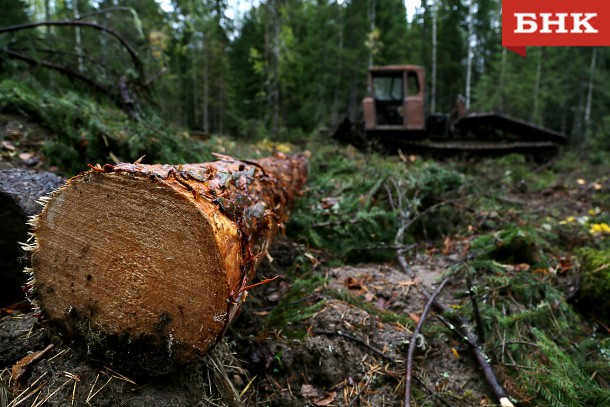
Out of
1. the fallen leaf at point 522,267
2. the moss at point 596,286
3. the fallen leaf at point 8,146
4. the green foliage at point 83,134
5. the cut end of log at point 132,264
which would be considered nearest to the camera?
the cut end of log at point 132,264

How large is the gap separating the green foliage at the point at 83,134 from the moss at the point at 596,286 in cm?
367

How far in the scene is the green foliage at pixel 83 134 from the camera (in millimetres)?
3459

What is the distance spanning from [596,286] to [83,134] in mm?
4460

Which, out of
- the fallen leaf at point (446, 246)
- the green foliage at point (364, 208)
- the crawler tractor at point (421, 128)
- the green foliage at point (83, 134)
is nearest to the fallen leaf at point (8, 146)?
the green foliage at point (83, 134)

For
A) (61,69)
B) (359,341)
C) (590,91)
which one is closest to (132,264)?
(359,341)

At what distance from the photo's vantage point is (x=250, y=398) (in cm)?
181

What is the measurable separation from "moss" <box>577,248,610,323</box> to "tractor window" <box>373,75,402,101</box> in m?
8.62

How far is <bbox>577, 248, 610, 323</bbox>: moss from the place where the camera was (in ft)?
8.63

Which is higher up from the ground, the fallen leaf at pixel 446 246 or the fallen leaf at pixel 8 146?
the fallen leaf at pixel 8 146

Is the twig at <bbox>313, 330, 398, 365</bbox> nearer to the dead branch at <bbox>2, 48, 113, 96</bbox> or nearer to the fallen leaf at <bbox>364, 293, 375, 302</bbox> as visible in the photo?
the fallen leaf at <bbox>364, 293, 375, 302</bbox>

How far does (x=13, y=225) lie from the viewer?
2078 mm

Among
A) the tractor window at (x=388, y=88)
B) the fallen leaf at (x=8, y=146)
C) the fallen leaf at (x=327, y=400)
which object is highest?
the tractor window at (x=388, y=88)

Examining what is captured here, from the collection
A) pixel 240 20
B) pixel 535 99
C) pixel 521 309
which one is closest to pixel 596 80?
pixel 535 99

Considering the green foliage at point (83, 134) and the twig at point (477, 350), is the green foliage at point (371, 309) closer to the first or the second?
the twig at point (477, 350)
